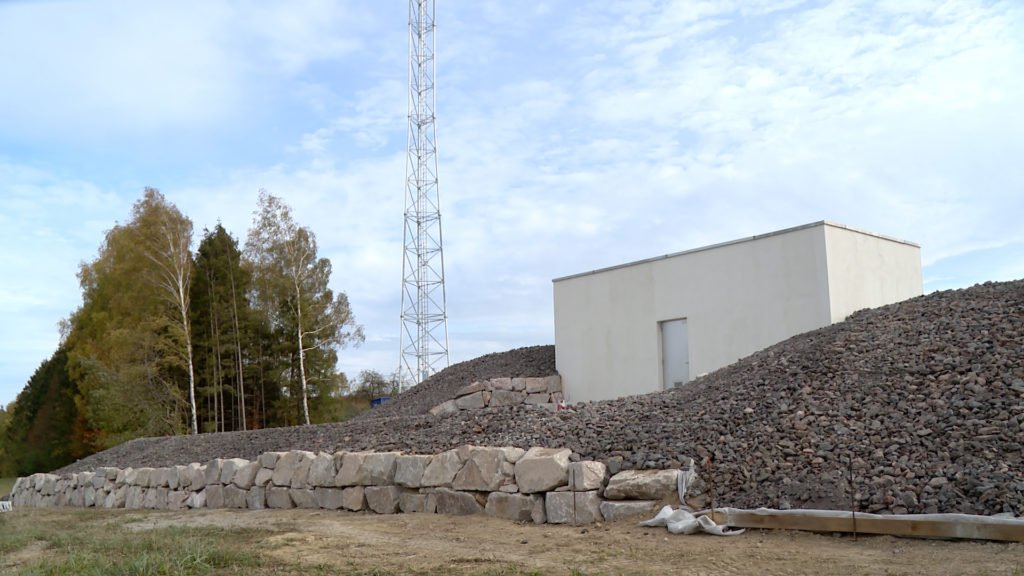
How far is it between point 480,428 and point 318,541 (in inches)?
113

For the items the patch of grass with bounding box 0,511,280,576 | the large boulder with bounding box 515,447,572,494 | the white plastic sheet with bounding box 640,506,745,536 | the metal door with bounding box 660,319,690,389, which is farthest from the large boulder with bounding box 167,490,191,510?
the metal door with bounding box 660,319,690,389

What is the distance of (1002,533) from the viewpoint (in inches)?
203

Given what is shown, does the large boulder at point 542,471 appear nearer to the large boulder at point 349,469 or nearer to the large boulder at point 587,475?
the large boulder at point 587,475

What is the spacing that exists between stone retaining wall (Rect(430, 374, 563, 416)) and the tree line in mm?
8902

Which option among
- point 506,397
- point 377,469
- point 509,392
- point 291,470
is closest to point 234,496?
point 291,470

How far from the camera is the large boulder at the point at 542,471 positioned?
296 inches

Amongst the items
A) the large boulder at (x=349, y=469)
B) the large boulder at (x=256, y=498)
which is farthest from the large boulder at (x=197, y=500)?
the large boulder at (x=349, y=469)

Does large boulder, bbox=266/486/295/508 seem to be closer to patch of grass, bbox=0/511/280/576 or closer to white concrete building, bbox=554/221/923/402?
patch of grass, bbox=0/511/280/576

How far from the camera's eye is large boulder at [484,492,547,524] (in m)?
7.55

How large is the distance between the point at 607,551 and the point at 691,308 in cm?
982

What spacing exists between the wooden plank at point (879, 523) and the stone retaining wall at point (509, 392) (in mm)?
11190

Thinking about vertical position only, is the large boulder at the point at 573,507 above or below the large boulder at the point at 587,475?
below

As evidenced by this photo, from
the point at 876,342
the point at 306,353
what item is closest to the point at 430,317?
the point at 306,353

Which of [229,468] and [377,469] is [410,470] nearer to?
[377,469]
